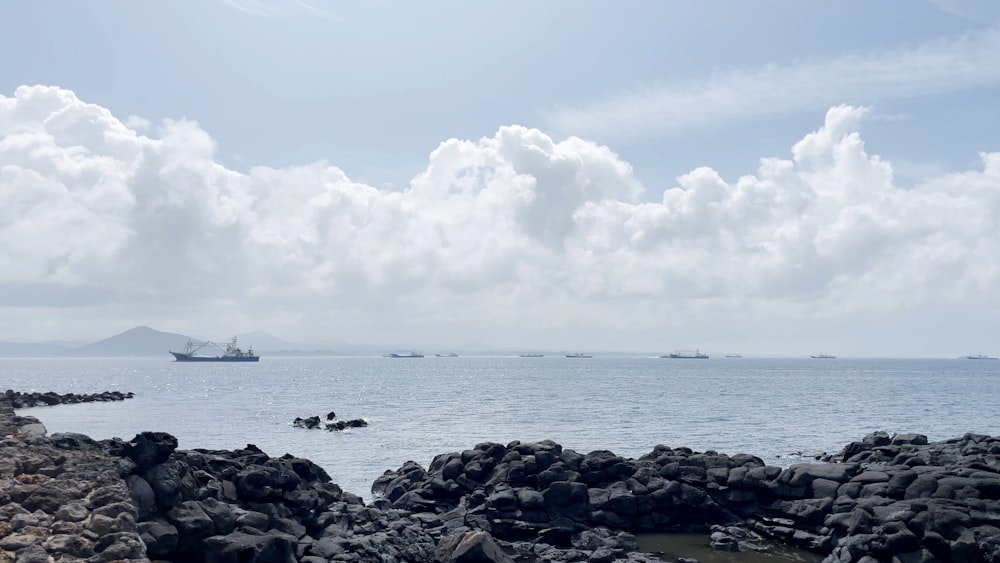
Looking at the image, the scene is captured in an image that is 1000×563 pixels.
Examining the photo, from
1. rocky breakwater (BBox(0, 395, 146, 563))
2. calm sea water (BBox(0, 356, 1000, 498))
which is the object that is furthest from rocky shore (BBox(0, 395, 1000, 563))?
calm sea water (BBox(0, 356, 1000, 498))

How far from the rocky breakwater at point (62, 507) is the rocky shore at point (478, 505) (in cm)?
5

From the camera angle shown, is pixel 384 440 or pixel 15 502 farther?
pixel 384 440

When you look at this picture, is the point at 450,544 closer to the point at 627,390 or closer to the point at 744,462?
the point at 744,462

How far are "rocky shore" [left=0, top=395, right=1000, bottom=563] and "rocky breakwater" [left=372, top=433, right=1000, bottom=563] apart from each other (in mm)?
75

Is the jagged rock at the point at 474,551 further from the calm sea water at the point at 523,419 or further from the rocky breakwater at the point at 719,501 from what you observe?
the calm sea water at the point at 523,419

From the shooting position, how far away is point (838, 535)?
31.3m

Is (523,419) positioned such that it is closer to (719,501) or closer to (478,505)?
(478,505)

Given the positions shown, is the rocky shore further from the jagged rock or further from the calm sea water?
the calm sea water

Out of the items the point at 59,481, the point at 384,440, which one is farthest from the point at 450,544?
the point at 384,440

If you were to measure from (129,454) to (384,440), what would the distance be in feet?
147

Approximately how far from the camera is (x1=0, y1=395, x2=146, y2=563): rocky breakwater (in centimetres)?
1561

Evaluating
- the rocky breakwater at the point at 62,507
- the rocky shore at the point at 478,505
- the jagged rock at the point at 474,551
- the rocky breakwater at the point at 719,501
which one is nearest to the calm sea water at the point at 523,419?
the rocky breakwater at the point at 719,501

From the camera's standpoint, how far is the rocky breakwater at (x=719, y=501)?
2841cm

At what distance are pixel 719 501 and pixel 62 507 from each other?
2867cm
